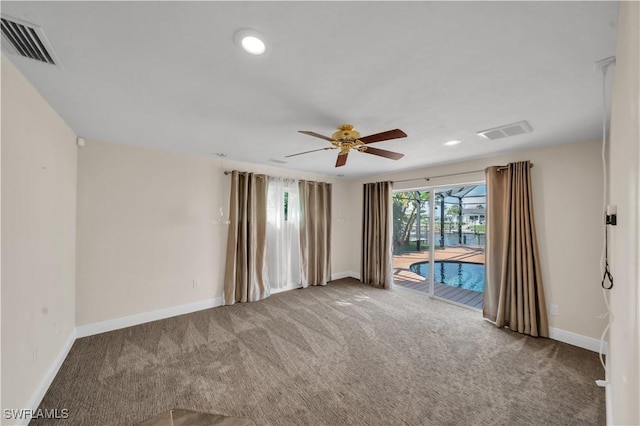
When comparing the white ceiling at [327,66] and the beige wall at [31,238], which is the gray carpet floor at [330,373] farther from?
the white ceiling at [327,66]

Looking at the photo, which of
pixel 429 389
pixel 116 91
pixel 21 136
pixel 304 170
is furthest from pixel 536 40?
pixel 304 170

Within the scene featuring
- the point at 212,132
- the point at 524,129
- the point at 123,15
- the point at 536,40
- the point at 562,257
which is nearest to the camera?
the point at 123,15

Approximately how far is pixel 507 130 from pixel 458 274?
359 centimetres

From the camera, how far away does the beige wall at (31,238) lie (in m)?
1.51

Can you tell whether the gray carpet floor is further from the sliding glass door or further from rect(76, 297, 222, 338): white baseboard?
the sliding glass door

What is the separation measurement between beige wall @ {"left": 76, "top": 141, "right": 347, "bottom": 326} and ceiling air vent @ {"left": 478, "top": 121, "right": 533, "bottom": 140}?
354 centimetres

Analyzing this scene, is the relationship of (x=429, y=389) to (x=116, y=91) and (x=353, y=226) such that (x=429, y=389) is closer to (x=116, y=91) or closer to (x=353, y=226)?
(x=116, y=91)

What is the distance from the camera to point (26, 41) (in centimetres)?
131

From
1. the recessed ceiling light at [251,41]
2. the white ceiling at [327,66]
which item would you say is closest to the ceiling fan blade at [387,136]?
the white ceiling at [327,66]

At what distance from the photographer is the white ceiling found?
3.68 ft

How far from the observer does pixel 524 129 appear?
7.98 ft

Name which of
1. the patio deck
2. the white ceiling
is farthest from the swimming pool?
the white ceiling

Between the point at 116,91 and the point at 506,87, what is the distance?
2854 millimetres

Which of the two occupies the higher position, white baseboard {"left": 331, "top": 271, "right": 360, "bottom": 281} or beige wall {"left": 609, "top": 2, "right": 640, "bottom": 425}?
beige wall {"left": 609, "top": 2, "right": 640, "bottom": 425}
